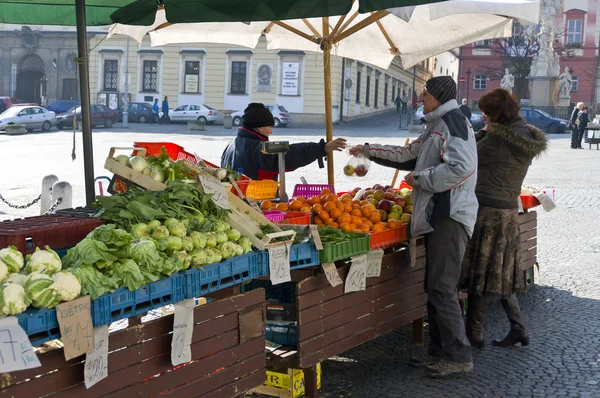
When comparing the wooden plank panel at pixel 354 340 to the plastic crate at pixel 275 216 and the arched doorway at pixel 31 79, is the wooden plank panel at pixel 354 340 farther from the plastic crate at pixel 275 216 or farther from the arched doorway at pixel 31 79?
the arched doorway at pixel 31 79

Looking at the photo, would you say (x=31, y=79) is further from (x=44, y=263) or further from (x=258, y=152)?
(x=44, y=263)

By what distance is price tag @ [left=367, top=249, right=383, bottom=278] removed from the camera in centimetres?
513

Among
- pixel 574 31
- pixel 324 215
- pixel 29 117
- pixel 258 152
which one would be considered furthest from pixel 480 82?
pixel 324 215

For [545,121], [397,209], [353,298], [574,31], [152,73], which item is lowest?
[545,121]

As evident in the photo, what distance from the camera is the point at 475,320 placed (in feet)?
19.7

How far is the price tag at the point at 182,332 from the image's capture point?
3.64 metres

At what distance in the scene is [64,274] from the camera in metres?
3.09

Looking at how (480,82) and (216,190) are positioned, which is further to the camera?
(480,82)

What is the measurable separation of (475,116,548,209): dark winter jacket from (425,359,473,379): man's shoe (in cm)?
123

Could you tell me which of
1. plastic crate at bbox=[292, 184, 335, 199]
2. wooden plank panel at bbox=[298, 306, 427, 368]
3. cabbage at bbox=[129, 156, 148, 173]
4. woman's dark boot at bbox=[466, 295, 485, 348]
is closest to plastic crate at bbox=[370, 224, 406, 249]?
wooden plank panel at bbox=[298, 306, 427, 368]

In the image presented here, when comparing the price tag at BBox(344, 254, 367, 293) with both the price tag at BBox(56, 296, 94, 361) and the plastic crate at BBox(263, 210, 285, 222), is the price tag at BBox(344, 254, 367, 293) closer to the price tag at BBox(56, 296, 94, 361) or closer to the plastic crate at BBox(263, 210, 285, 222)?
the plastic crate at BBox(263, 210, 285, 222)

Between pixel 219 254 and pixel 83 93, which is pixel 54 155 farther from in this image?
pixel 219 254

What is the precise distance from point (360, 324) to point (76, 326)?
8.08ft

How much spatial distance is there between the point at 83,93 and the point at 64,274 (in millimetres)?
2489
